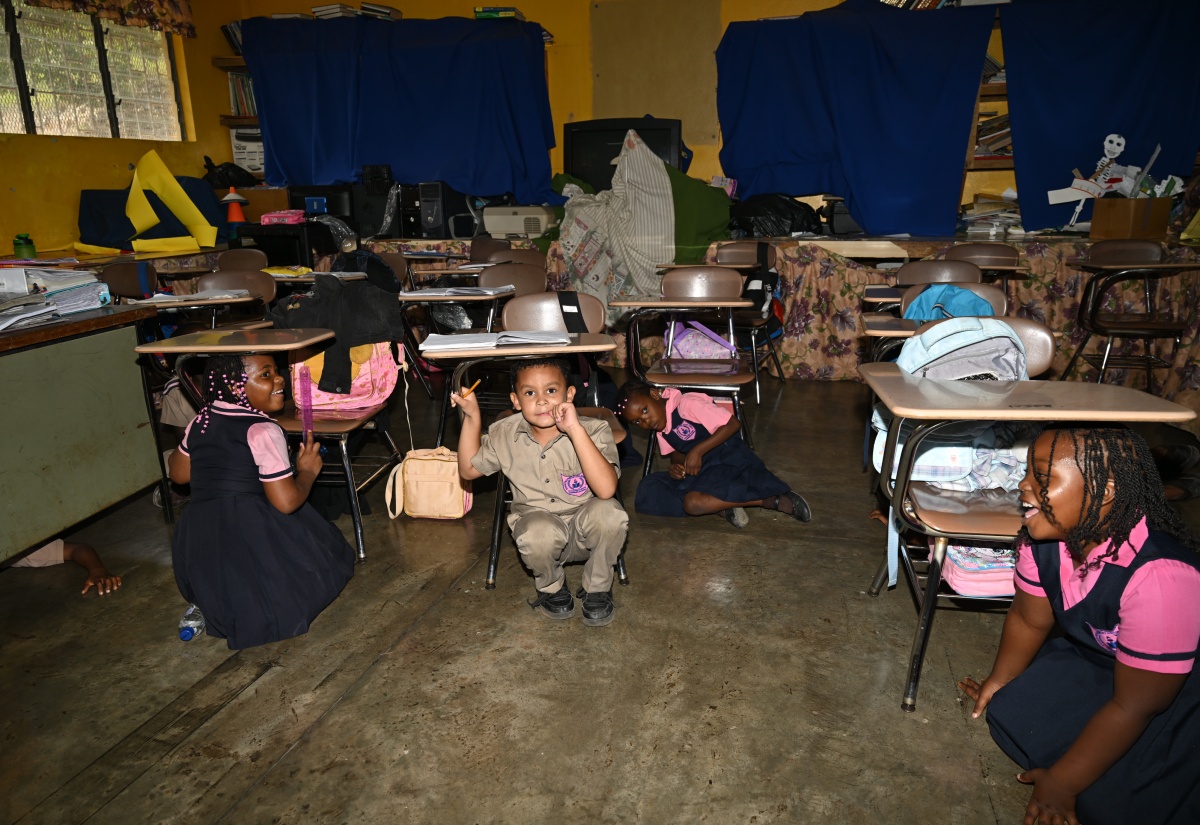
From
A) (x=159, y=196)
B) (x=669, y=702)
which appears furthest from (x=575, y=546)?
(x=159, y=196)

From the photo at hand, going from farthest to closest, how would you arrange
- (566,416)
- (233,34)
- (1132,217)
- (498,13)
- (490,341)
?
(233,34) < (498,13) < (1132,217) < (490,341) < (566,416)

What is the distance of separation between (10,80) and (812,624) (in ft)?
20.0

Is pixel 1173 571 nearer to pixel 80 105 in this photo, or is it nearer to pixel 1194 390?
pixel 1194 390

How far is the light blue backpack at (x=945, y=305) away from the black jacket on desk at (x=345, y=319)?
1.93 m

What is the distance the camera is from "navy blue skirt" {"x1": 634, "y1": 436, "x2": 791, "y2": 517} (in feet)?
9.52

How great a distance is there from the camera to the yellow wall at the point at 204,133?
5.28 m

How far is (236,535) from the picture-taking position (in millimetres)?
2141

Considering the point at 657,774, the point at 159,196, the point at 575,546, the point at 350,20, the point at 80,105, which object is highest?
the point at 350,20

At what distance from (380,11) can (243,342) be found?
5.28 metres

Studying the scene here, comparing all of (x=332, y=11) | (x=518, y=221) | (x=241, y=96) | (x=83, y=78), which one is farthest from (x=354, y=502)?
(x=241, y=96)

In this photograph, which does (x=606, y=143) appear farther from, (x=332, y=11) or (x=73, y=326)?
(x=73, y=326)

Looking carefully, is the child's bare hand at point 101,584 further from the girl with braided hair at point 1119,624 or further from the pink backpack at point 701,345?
the girl with braided hair at point 1119,624

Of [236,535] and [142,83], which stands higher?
[142,83]

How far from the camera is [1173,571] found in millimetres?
1334
